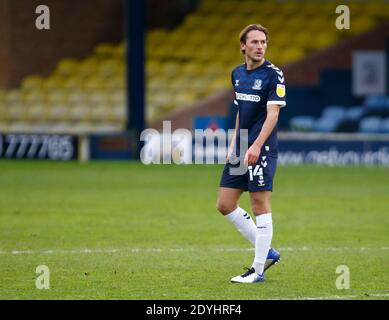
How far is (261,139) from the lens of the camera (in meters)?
9.16

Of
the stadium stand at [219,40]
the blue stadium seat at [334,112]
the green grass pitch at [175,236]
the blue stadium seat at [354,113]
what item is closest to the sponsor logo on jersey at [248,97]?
the green grass pitch at [175,236]

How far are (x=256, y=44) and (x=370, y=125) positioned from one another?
52.7ft

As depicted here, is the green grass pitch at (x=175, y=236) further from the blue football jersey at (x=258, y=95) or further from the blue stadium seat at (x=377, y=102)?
the blue stadium seat at (x=377, y=102)

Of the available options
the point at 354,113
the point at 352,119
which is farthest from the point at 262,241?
the point at 354,113

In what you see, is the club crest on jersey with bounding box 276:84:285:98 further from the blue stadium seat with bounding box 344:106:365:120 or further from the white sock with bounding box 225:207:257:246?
the blue stadium seat with bounding box 344:106:365:120

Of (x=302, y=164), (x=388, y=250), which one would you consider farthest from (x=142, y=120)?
(x=388, y=250)

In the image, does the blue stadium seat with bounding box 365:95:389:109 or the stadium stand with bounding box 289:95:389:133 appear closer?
the stadium stand with bounding box 289:95:389:133

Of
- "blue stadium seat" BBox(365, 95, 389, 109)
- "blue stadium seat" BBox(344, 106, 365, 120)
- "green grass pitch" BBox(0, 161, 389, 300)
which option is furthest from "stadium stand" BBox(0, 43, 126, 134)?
"green grass pitch" BBox(0, 161, 389, 300)

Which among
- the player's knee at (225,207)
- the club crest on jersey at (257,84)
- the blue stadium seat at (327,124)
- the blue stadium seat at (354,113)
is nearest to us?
the club crest on jersey at (257,84)

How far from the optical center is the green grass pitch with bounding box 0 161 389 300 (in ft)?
29.9

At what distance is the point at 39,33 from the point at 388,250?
19650mm

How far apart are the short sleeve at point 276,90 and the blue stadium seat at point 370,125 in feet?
51.6

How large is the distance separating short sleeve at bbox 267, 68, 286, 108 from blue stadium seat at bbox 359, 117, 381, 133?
1572cm

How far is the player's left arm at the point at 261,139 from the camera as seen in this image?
9153 mm
